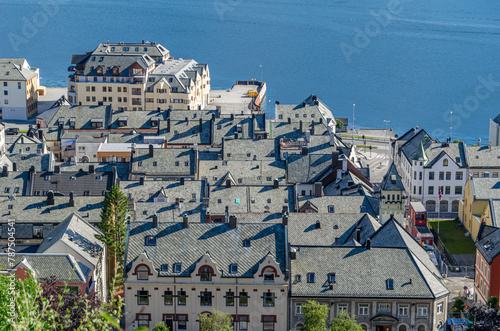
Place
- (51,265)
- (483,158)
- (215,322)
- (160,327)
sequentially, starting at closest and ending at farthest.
Answer: (215,322), (160,327), (51,265), (483,158)

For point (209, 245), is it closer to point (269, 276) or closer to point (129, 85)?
point (269, 276)

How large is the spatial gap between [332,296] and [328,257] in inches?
176

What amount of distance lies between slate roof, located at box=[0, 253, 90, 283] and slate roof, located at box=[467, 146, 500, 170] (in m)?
76.8

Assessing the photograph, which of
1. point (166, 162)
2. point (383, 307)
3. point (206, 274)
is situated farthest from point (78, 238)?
point (166, 162)

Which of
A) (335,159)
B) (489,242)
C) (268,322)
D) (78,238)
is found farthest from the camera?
(335,159)

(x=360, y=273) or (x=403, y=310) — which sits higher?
(x=360, y=273)

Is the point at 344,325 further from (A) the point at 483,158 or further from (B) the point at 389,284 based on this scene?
(A) the point at 483,158

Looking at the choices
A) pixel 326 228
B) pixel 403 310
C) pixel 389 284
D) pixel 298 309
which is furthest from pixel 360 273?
pixel 326 228

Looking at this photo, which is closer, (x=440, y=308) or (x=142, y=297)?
(x=142, y=297)

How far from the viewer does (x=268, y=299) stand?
8750 centimetres

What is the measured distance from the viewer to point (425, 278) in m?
88.8

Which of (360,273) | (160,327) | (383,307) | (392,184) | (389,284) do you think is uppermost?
(392,184)

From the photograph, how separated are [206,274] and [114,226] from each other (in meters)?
18.0

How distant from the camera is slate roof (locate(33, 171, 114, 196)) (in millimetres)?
120875
